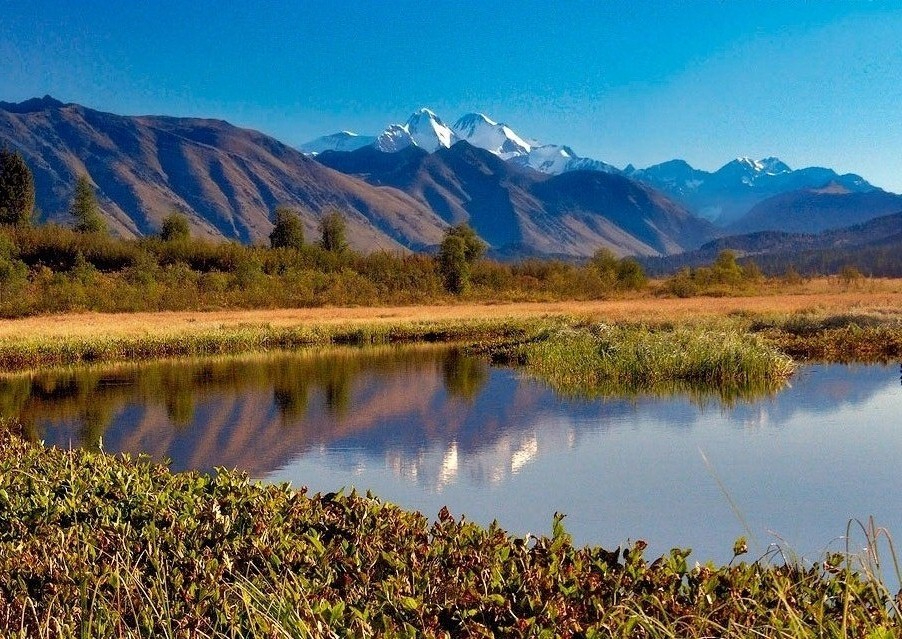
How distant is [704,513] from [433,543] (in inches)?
219

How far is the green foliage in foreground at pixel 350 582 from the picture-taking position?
15.3 ft

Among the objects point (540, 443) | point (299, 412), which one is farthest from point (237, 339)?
point (540, 443)

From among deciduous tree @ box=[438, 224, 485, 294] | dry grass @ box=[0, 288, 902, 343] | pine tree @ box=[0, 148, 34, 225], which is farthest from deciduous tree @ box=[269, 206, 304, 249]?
dry grass @ box=[0, 288, 902, 343]

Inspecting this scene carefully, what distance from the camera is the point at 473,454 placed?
589 inches

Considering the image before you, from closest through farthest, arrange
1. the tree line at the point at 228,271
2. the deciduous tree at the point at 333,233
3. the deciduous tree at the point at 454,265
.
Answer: the tree line at the point at 228,271 → the deciduous tree at the point at 454,265 → the deciduous tree at the point at 333,233

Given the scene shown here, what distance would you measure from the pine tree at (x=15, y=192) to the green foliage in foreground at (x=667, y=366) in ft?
249

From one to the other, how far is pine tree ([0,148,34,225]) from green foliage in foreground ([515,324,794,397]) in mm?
75834

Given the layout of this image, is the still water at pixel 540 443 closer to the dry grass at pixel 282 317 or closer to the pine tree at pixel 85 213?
the dry grass at pixel 282 317

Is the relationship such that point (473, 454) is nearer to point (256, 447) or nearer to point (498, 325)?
point (256, 447)

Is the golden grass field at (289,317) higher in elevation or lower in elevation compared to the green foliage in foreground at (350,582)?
higher

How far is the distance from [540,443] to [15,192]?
8758 cm

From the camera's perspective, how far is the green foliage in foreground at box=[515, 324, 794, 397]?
23.7 m

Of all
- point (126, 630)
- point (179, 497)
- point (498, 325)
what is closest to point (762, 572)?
point (126, 630)

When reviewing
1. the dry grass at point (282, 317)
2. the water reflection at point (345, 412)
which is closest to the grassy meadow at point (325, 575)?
the water reflection at point (345, 412)
